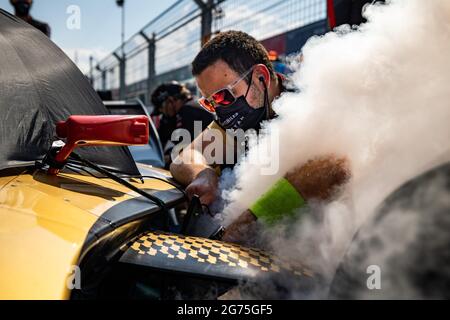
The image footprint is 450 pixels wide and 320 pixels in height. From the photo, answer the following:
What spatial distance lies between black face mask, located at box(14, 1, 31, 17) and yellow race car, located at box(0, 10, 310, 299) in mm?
1775

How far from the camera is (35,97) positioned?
137cm

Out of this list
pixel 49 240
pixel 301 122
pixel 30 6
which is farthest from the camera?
pixel 30 6

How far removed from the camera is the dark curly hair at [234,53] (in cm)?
190

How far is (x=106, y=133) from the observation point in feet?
3.64

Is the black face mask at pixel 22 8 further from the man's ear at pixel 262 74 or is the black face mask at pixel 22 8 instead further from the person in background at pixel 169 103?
the man's ear at pixel 262 74

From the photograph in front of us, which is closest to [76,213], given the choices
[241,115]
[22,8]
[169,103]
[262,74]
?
[241,115]

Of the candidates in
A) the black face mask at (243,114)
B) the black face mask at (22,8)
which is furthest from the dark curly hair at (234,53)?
the black face mask at (22,8)

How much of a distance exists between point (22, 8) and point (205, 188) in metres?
2.44

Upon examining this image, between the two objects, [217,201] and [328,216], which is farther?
[217,201]

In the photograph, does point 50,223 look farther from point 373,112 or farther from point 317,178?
point 373,112

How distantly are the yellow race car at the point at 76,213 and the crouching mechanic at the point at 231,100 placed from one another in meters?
0.11

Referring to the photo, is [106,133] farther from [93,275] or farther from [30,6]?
[30,6]
